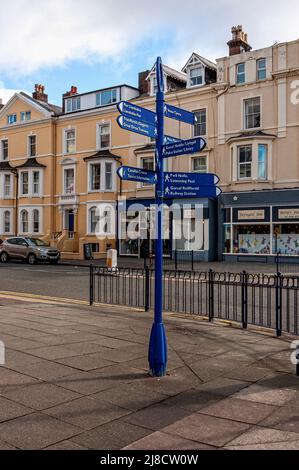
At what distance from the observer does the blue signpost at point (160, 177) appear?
19.3 ft

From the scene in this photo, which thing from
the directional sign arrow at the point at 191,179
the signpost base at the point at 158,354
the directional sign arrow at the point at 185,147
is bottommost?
the signpost base at the point at 158,354

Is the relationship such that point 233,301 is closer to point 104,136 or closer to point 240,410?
point 240,410

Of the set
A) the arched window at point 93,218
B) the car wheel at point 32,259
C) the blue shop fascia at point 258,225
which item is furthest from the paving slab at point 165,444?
the arched window at point 93,218

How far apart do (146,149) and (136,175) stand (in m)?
27.2

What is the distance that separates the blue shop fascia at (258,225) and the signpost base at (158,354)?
21429 millimetres

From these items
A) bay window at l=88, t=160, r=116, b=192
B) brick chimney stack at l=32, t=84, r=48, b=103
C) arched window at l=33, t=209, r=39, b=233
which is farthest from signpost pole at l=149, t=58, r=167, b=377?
brick chimney stack at l=32, t=84, r=48, b=103

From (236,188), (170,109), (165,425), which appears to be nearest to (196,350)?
(165,425)

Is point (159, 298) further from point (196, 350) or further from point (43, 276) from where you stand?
point (43, 276)

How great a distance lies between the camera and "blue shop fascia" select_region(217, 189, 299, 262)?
88.1 ft

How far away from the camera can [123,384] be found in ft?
17.8

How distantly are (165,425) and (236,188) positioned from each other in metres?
25.3

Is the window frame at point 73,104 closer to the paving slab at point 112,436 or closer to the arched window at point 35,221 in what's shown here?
the arched window at point 35,221

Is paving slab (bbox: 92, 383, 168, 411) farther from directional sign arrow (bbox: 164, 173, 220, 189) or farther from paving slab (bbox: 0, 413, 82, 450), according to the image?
directional sign arrow (bbox: 164, 173, 220, 189)

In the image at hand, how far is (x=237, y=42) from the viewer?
30.4 meters
